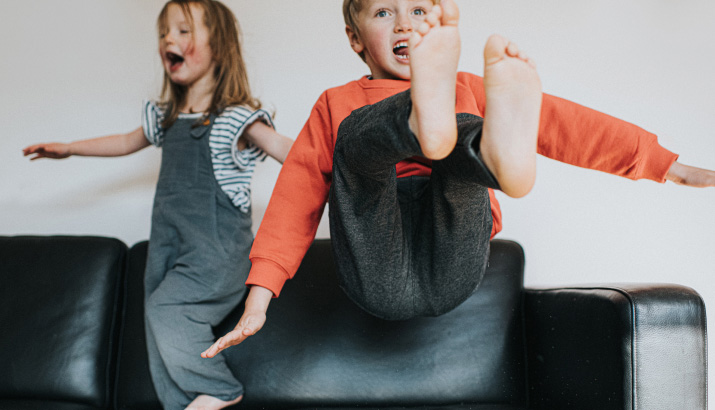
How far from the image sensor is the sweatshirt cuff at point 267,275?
959mm

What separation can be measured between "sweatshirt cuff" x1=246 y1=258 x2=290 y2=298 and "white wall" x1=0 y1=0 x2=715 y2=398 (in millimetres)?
807

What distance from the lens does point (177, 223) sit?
4.45 ft

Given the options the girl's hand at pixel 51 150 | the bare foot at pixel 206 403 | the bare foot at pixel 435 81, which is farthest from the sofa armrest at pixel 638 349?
the girl's hand at pixel 51 150

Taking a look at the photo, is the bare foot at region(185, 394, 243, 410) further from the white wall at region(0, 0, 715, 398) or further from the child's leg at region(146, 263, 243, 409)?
the white wall at region(0, 0, 715, 398)

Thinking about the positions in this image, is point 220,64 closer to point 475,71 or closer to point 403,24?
point 403,24

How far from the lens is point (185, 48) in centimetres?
146

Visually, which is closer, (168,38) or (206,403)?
(206,403)

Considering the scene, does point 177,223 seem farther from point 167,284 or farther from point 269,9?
point 269,9

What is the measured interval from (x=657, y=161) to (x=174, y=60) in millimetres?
1157

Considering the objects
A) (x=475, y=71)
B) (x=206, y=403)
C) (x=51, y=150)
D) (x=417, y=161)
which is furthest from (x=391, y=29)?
(x=51, y=150)

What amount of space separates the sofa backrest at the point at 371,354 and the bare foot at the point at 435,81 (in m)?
0.67

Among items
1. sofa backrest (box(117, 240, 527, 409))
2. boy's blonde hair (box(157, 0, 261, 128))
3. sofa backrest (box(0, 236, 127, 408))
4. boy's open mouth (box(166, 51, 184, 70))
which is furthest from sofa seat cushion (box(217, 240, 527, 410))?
boy's open mouth (box(166, 51, 184, 70))

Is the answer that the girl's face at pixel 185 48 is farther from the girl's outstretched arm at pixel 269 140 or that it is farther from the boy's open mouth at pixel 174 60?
the girl's outstretched arm at pixel 269 140

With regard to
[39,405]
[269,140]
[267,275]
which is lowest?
[39,405]
